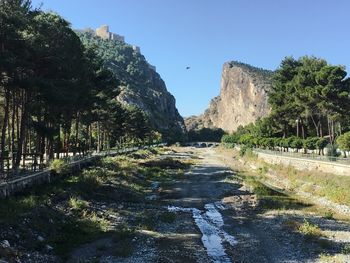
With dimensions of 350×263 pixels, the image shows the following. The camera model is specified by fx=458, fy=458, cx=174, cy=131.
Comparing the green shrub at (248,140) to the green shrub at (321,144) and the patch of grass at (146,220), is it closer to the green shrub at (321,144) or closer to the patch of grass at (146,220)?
the green shrub at (321,144)

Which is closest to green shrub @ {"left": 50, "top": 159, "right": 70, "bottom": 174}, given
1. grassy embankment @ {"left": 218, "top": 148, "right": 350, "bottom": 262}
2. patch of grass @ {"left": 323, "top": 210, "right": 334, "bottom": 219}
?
grassy embankment @ {"left": 218, "top": 148, "right": 350, "bottom": 262}

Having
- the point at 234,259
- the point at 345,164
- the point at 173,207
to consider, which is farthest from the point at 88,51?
the point at 234,259

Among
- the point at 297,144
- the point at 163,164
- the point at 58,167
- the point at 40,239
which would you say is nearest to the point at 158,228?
the point at 40,239

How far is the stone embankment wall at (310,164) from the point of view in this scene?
48784mm

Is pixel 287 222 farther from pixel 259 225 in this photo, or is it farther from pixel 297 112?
pixel 297 112

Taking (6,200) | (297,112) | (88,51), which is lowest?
(6,200)

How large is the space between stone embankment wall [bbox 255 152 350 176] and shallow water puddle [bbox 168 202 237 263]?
45.6ft

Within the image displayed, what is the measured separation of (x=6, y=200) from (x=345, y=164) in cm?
3394

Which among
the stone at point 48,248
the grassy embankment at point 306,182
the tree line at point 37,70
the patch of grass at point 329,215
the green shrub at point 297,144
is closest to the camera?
the stone at point 48,248

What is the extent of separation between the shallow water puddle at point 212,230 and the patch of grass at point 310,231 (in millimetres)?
4737

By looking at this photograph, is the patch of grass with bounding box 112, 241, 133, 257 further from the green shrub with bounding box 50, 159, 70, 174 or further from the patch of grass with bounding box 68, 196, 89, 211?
the green shrub with bounding box 50, 159, 70, 174

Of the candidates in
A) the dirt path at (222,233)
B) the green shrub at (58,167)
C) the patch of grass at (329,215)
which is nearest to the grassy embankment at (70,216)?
the dirt path at (222,233)

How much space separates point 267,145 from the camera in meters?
107

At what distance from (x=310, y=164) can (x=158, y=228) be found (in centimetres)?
3416
